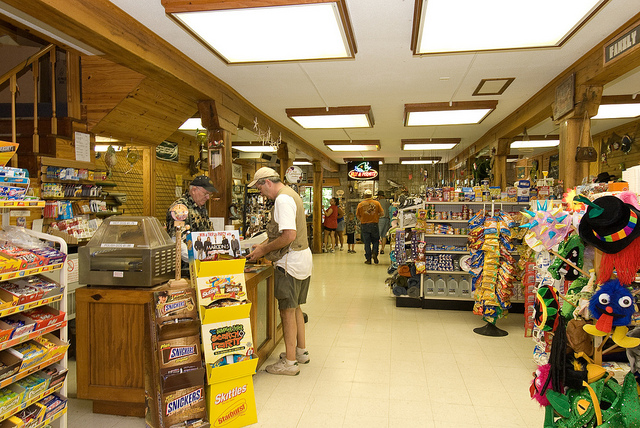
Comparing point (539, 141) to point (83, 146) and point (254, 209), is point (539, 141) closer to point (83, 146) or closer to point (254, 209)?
point (254, 209)

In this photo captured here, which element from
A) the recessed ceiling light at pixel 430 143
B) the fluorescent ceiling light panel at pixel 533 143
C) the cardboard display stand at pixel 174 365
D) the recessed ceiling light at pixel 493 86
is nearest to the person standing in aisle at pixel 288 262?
the cardboard display stand at pixel 174 365

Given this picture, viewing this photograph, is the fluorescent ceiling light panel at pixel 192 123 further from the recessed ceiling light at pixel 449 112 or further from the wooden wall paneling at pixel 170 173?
the recessed ceiling light at pixel 449 112

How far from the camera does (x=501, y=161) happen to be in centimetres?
854

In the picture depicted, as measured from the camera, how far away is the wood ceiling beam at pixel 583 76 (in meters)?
3.74

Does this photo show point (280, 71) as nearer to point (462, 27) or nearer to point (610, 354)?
point (462, 27)

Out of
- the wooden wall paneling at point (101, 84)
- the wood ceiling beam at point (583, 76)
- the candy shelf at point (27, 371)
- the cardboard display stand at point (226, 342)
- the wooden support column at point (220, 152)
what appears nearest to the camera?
the candy shelf at point (27, 371)

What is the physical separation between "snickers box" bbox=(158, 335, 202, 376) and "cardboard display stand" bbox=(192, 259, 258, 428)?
64 millimetres

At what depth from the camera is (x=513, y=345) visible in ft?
14.4

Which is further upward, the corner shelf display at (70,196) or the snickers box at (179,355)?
the corner shelf display at (70,196)

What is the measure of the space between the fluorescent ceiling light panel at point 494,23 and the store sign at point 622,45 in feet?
1.68

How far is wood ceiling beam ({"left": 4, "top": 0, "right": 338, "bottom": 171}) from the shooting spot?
9.26 ft

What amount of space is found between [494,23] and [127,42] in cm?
299

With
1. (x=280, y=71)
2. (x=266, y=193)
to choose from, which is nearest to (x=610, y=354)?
(x=266, y=193)

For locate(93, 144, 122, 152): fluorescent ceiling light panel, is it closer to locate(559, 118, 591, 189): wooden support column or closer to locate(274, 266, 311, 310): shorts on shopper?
locate(274, 266, 311, 310): shorts on shopper
